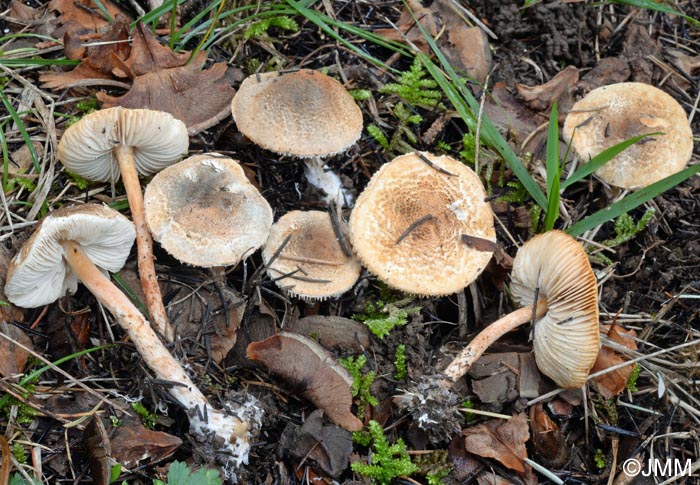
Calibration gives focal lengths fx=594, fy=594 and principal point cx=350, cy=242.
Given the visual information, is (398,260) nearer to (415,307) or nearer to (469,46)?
(415,307)

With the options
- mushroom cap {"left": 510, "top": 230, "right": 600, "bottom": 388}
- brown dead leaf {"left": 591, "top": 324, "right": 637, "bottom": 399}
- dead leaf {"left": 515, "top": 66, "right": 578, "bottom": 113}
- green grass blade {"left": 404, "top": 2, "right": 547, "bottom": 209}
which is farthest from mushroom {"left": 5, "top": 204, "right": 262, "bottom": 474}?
dead leaf {"left": 515, "top": 66, "right": 578, "bottom": 113}

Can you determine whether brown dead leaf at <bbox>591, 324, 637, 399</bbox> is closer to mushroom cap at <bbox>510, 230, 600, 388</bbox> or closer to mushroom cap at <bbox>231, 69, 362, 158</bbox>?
mushroom cap at <bbox>510, 230, 600, 388</bbox>

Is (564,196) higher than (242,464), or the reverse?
(564,196)

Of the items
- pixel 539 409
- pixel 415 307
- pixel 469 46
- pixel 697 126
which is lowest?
pixel 539 409

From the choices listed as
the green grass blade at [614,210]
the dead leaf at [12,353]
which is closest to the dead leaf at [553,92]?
the green grass blade at [614,210]

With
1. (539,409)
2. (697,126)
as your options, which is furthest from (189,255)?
(697,126)

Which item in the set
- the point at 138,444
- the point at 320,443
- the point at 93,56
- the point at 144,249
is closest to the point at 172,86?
the point at 93,56
